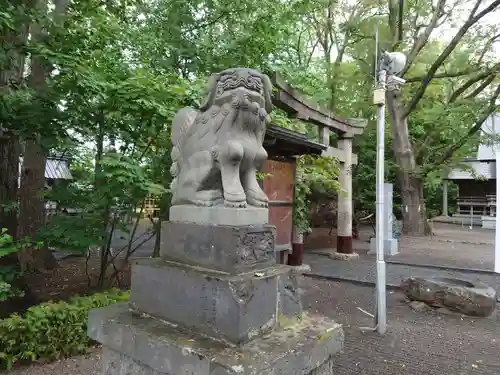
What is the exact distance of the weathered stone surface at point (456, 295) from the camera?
19.0ft

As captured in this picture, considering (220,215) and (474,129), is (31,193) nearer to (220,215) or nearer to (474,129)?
(220,215)

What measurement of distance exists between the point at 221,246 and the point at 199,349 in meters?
0.62

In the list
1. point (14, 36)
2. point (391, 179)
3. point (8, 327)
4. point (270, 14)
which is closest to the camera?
point (8, 327)

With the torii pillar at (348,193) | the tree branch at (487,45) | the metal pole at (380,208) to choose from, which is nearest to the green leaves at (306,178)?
the torii pillar at (348,193)

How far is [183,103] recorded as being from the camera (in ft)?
16.4

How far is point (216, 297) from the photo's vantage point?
2230 millimetres

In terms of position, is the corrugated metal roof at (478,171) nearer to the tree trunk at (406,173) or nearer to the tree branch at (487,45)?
the tree trunk at (406,173)

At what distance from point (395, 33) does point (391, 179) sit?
7949mm

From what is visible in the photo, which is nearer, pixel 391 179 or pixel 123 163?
pixel 123 163

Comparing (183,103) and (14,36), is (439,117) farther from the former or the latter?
(14,36)

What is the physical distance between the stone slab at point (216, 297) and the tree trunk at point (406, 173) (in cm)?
1415

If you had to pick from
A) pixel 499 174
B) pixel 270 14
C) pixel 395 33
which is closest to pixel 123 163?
pixel 499 174

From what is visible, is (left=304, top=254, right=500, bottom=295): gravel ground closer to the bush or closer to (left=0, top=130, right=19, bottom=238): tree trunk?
the bush

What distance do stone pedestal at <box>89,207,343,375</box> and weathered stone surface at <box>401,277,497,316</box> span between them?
430 cm
